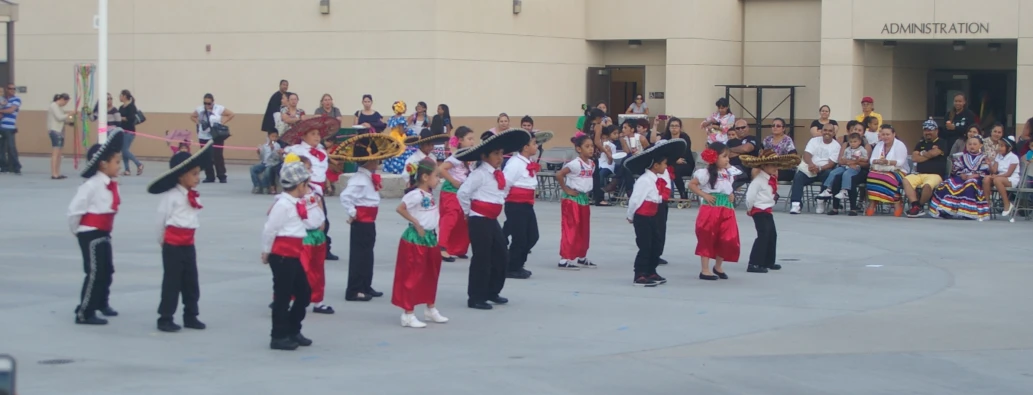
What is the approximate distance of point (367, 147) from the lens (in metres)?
11.1

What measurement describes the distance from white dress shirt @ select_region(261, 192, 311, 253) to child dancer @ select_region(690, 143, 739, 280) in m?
4.77

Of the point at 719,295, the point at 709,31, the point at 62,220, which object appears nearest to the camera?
the point at 719,295

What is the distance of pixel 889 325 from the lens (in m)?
9.98

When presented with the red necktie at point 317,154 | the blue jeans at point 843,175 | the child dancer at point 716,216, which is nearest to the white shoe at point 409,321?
the red necktie at point 317,154

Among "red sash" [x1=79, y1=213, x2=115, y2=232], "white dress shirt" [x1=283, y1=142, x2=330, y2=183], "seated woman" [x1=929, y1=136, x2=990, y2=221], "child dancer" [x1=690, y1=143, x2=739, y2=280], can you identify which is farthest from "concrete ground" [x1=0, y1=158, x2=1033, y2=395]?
"seated woman" [x1=929, y1=136, x2=990, y2=221]

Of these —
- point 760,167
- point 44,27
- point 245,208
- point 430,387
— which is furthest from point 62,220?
point 44,27

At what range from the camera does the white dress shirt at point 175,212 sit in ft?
30.8

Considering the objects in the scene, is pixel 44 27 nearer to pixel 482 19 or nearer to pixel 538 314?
pixel 482 19

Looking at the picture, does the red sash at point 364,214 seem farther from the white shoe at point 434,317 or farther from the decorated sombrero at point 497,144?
the white shoe at point 434,317

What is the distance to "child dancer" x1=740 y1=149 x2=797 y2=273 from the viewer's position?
12863mm

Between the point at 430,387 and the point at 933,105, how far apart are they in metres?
22.5

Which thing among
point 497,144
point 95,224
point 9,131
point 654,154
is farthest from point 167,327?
point 9,131

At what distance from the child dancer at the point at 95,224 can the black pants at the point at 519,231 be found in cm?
407

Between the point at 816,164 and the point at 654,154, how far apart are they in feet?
24.3
